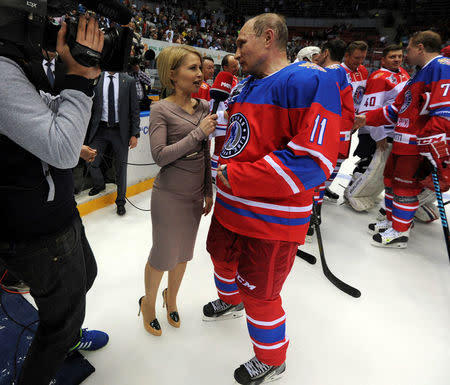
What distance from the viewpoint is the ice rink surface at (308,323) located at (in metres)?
1.48

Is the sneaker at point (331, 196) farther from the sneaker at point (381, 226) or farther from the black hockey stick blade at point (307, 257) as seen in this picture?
the black hockey stick blade at point (307, 257)

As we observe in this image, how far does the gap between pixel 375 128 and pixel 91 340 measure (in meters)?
3.17

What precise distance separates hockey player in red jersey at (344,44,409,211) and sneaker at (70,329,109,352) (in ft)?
9.89

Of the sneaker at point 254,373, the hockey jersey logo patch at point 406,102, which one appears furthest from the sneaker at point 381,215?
the sneaker at point 254,373

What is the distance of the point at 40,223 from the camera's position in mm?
863

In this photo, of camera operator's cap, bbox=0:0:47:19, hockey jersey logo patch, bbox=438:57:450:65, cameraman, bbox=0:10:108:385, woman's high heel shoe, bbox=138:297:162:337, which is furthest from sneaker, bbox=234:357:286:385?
hockey jersey logo patch, bbox=438:57:450:65

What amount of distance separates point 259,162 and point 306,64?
0.43m

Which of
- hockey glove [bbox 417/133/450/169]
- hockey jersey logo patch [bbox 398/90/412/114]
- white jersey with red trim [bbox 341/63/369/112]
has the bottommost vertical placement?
hockey glove [bbox 417/133/450/169]

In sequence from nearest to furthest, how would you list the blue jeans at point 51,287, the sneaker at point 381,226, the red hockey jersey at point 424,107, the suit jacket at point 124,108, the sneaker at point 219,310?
the blue jeans at point 51,287 < the sneaker at point 219,310 < the red hockey jersey at point 424,107 < the suit jacket at point 124,108 < the sneaker at point 381,226

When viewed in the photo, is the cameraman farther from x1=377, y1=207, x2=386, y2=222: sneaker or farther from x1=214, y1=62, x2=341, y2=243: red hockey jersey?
x1=377, y1=207, x2=386, y2=222: sneaker

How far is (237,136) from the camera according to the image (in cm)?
120

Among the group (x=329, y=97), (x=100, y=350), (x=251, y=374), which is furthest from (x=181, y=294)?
(x=329, y=97)

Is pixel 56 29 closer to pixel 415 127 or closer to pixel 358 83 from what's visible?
pixel 415 127

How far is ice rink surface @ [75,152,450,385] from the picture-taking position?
1.48 meters
